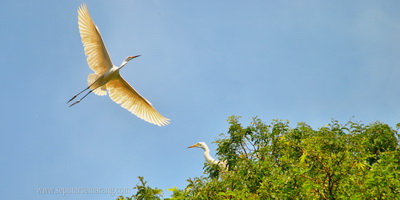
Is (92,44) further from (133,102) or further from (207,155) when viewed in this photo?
(207,155)

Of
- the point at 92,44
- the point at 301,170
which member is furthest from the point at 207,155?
the point at 301,170

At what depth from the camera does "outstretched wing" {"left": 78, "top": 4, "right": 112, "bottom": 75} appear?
10531mm

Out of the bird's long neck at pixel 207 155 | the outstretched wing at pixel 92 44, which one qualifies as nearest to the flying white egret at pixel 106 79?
the outstretched wing at pixel 92 44

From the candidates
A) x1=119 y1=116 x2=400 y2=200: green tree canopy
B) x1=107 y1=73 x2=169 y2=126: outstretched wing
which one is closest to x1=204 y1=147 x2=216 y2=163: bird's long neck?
x1=107 y1=73 x2=169 y2=126: outstretched wing

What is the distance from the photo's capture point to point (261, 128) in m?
9.91

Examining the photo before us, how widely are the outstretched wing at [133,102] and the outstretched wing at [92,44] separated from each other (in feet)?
2.55

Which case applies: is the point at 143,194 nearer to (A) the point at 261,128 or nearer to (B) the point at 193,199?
(B) the point at 193,199

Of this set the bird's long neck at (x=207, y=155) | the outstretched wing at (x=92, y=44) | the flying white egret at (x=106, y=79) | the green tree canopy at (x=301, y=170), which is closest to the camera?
the green tree canopy at (x=301, y=170)

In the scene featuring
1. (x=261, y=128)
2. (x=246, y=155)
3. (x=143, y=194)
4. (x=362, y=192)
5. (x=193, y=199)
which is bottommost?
(x=362, y=192)

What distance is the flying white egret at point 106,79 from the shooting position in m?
10.7

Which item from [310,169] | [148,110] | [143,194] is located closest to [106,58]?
[148,110]

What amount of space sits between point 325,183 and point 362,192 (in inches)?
20.3

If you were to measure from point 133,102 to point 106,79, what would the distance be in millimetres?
1315

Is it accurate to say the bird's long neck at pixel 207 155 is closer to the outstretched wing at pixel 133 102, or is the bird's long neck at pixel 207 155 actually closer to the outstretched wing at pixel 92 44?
the outstretched wing at pixel 133 102
